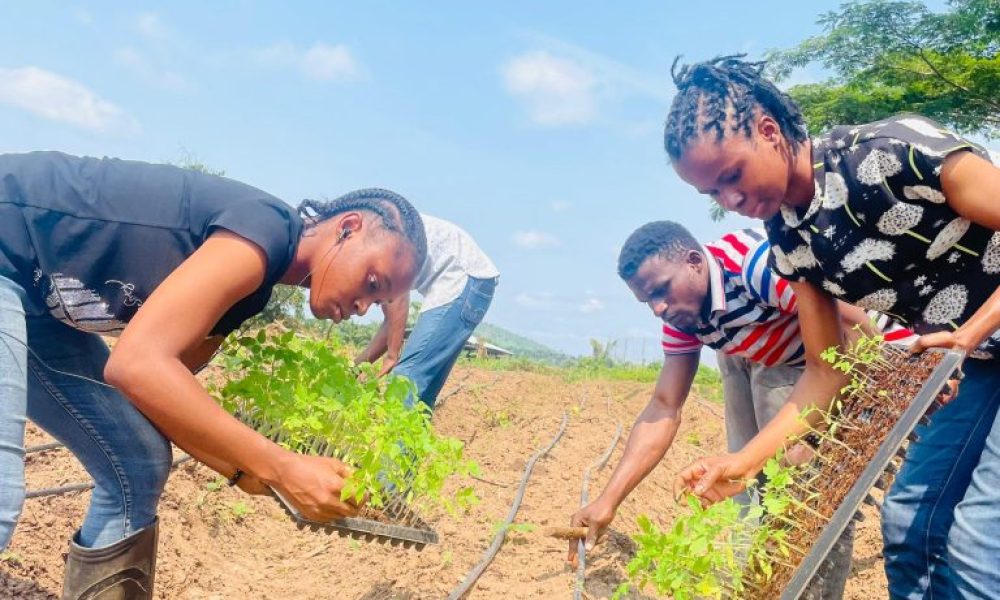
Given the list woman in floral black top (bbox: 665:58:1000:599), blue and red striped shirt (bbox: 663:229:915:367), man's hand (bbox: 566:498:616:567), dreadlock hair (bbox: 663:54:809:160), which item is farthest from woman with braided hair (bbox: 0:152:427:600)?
blue and red striped shirt (bbox: 663:229:915:367)

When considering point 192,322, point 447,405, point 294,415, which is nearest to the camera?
point 192,322

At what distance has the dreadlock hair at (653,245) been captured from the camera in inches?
126

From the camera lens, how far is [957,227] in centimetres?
200

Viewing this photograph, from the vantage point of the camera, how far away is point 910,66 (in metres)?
16.7

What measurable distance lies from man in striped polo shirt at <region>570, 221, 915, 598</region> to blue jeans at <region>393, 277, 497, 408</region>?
1.24 metres

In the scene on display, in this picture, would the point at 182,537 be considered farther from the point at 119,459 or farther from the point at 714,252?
the point at 714,252

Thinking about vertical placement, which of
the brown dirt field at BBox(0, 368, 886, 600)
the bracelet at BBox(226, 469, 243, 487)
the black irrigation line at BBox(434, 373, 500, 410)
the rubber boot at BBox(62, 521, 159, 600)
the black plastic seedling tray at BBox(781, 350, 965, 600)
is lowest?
the black irrigation line at BBox(434, 373, 500, 410)

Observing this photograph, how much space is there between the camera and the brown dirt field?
320 cm

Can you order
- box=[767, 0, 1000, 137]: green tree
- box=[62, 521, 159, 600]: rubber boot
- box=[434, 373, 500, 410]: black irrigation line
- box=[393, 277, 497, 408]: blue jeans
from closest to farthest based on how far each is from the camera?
box=[62, 521, 159, 600]: rubber boot < box=[393, 277, 497, 408]: blue jeans < box=[434, 373, 500, 410]: black irrigation line < box=[767, 0, 1000, 137]: green tree

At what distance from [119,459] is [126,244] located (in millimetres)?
645

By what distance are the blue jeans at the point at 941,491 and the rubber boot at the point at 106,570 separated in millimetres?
2128

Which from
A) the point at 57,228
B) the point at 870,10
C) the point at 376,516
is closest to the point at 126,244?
the point at 57,228

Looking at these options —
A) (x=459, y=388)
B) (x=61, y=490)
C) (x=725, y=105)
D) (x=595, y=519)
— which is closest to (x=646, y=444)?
(x=595, y=519)

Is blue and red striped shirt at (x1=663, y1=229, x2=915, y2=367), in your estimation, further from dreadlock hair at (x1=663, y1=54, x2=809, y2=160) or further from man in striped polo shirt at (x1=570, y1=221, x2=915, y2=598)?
dreadlock hair at (x1=663, y1=54, x2=809, y2=160)
